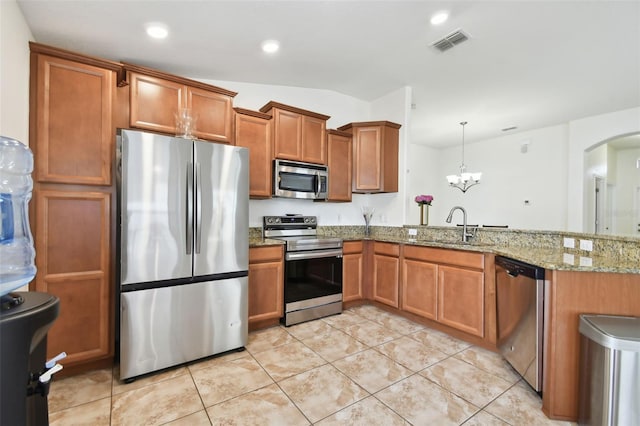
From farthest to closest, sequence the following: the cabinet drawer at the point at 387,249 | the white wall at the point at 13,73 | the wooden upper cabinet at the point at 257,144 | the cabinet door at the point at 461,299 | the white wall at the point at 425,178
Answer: the white wall at the point at 425,178 → the cabinet drawer at the point at 387,249 → the wooden upper cabinet at the point at 257,144 → the cabinet door at the point at 461,299 → the white wall at the point at 13,73

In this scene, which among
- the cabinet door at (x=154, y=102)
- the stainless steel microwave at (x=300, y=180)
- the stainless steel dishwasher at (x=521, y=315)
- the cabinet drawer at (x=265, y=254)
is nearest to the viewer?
the stainless steel dishwasher at (x=521, y=315)

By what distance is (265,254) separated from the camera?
289 cm

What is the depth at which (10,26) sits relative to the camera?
5.80 ft

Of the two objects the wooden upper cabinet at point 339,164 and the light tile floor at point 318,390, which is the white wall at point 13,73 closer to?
the light tile floor at point 318,390

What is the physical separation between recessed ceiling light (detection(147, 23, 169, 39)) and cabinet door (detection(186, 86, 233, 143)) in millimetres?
426

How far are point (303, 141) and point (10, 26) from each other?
2443mm

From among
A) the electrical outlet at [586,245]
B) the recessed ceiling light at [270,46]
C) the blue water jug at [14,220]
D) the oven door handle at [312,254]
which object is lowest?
the oven door handle at [312,254]

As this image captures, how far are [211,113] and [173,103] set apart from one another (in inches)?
13.0

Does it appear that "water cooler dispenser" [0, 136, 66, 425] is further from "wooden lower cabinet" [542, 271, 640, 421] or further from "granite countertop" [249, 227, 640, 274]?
"wooden lower cabinet" [542, 271, 640, 421]

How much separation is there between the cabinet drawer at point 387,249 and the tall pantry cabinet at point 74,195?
2.75m

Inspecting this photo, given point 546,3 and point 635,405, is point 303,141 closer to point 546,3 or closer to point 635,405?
point 546,3

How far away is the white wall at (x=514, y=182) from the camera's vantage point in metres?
5.39

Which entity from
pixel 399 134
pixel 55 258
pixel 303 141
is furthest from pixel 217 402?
pixel 399 134

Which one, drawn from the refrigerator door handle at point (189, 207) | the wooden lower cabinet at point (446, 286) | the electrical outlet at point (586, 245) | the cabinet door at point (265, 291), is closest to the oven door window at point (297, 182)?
the cabinet door at point (265, 291)
